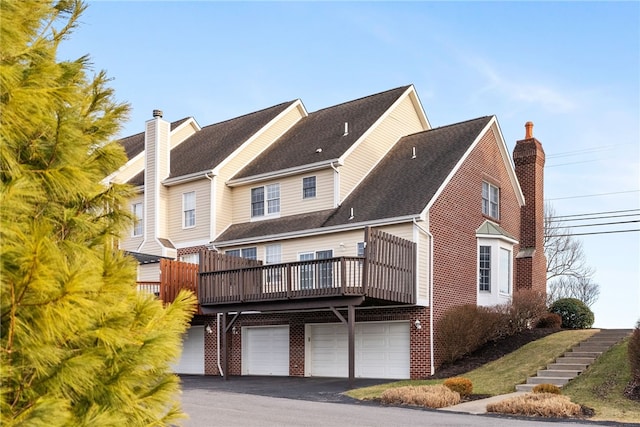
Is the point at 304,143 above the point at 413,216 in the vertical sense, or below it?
above

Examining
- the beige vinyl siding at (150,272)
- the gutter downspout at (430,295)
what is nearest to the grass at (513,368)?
the gutter downspout at (430,295)

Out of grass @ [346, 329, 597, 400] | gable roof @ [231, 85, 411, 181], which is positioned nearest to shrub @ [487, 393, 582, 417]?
grass @ [346, 329, 597, 400]

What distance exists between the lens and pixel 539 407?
15.8 metres

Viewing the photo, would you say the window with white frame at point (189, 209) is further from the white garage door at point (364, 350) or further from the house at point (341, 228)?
the white garage door at point (364, 350)

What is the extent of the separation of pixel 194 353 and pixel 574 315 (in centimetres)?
1570

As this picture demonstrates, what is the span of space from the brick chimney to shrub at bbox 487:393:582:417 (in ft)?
44.7

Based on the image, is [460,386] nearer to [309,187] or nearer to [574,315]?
[309,187]

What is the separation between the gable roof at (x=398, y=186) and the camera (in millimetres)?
25172

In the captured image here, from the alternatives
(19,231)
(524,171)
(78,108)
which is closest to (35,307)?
(19,231)

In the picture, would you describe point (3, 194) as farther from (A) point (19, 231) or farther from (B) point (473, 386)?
(B) point (473, 386)

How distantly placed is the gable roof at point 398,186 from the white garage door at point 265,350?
12.4 ft

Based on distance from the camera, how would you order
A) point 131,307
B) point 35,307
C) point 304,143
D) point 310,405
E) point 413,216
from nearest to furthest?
point 35,307
point 131,307
point 310,405
point 413,216
point 304,143

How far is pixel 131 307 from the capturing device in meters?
4.53

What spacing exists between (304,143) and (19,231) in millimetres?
26638
